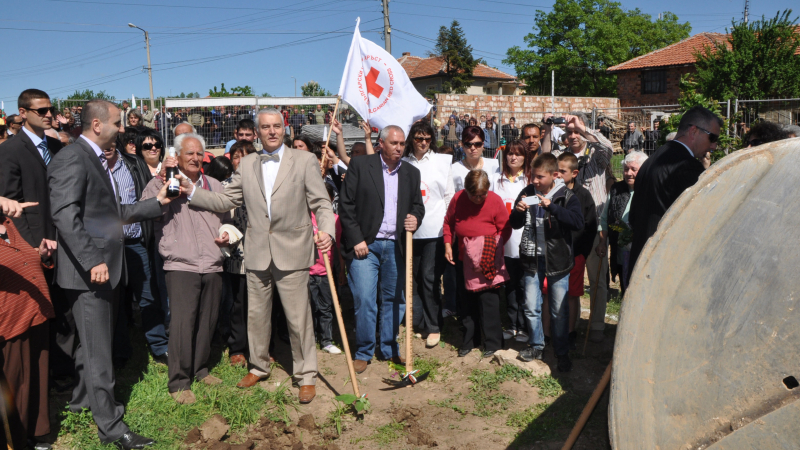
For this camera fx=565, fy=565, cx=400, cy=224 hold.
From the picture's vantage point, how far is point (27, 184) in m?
4.46

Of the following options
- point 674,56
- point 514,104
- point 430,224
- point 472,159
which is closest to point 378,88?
point 472,159

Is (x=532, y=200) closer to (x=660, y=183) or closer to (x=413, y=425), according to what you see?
(x=660, y=183)

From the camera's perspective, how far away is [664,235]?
6.27 ft

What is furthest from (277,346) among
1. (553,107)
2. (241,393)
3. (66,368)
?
(553,107)

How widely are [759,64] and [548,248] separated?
19702 mm

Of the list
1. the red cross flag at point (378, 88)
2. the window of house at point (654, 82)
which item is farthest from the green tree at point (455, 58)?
the red cross flag at point (378, 88)

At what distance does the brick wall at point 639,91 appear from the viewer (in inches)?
1443

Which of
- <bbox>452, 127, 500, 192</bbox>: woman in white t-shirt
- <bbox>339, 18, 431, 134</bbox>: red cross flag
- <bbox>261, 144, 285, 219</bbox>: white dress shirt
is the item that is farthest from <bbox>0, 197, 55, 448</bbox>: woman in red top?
<bbox>452, 127, 500, 192</bbox>: woman in white t-shirt

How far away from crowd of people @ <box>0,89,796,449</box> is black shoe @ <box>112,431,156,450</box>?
11 mm

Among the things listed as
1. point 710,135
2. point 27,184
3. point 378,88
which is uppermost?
point 378,88

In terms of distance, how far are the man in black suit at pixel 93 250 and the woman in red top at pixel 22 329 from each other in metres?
0.17

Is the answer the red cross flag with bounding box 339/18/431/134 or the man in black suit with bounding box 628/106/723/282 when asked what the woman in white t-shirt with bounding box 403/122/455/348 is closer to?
the red cross flag with bounding box 339/18/431/134

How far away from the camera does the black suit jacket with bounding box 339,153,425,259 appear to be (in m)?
5.00

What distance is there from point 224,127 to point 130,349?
1019 centimetres
